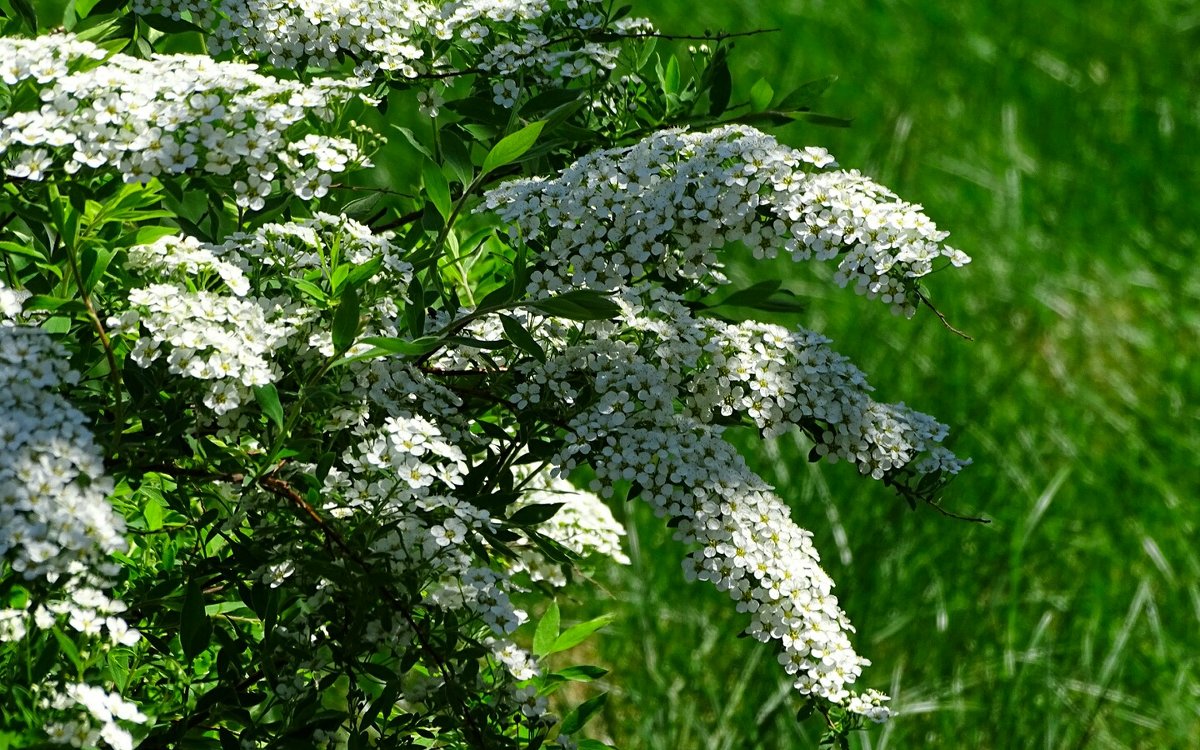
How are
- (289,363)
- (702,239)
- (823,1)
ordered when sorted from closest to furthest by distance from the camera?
(289,363) → (702,239) → (823,1)

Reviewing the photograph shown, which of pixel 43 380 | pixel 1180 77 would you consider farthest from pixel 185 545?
pixel 1180 77

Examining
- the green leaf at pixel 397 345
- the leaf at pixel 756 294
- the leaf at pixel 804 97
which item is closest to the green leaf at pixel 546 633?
the leaf at pixel 756 294

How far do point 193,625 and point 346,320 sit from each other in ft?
1.51

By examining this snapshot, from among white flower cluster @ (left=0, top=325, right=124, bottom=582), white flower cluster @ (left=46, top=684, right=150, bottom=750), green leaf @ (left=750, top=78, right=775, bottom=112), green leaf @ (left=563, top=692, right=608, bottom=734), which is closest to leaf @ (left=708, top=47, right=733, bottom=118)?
green leaf @ (left=750, top=78, right=775, bottom=112)

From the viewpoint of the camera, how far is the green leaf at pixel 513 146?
72.1 inches

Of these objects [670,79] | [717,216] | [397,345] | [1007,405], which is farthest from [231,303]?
[1007,405]

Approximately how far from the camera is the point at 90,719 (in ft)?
5.11

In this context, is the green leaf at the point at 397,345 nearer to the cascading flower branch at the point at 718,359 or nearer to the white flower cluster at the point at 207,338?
the white flower cluster at the point at 207,338

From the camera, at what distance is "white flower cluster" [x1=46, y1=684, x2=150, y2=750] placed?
4.97 feet

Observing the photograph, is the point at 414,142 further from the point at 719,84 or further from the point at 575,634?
the point at 575,634

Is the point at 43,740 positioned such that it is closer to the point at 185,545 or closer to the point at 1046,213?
the point at 185,545

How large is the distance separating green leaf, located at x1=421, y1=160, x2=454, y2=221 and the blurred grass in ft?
5.58

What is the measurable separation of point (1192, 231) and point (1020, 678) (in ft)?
9.22

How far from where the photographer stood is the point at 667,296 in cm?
202
